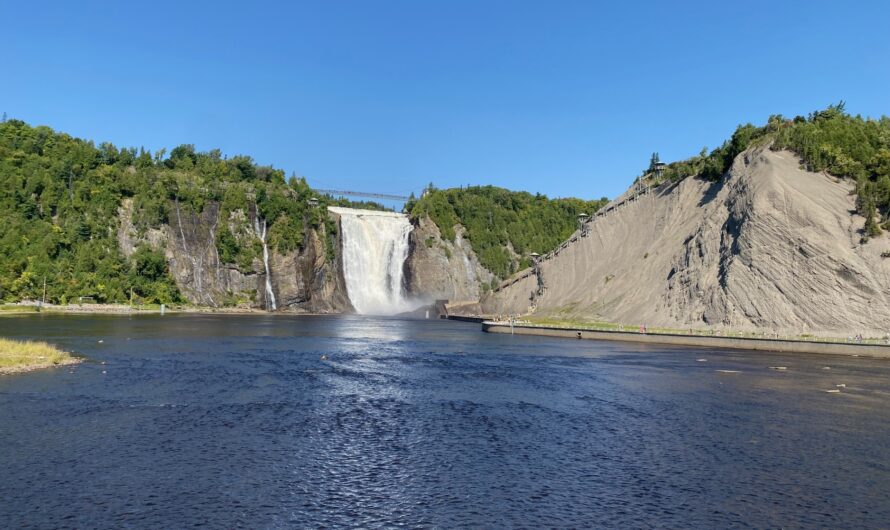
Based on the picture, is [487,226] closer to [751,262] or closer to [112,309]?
[112,309]

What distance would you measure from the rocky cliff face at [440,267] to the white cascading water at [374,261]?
3308 mm

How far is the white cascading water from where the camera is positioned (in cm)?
16412

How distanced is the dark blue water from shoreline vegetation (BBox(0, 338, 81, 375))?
6.07ft

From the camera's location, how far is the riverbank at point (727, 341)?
188 feet

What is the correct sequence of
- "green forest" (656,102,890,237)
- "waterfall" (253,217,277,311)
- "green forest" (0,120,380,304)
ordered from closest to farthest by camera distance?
1. "green forest" (656,102,890,237)
2. "green forest" (0,120,380,304)
3. "waterfall" (253,217,277,311)

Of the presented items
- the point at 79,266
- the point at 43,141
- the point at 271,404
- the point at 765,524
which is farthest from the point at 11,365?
the point at 43,141

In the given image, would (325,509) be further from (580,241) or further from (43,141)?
(43,141)

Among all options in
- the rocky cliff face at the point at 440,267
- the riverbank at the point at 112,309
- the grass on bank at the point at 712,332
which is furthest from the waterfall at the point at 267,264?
the grass on bank at the point at 712,332

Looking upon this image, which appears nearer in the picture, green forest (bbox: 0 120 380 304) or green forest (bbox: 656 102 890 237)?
green forest (bbox: 656 102 890 237)

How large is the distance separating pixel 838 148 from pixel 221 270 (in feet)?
406

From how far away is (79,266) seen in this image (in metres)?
138

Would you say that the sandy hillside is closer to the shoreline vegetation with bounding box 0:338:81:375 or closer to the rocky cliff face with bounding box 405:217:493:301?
the shoreline vegetation with bounding box 0:338:81:375

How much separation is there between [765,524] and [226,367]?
37838 millimetres

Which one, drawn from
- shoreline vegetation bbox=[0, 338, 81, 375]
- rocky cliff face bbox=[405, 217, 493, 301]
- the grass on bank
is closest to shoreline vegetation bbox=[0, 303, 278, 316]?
rocky cliff face bbox=[405, 217, 493, 301]
